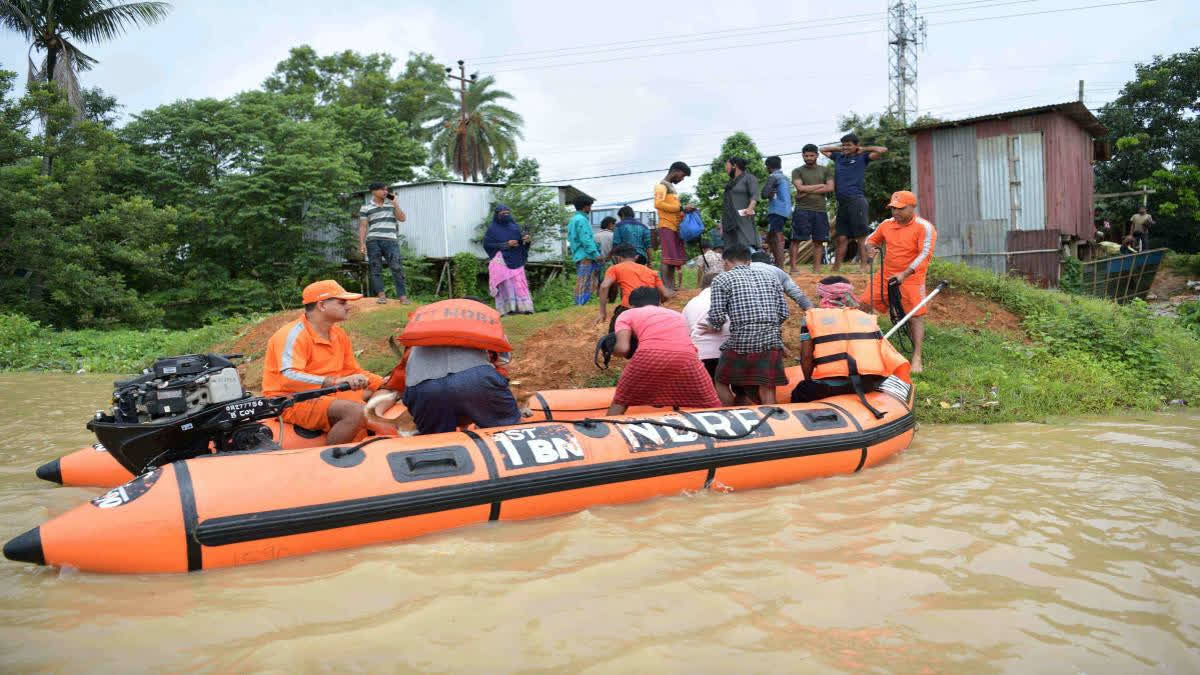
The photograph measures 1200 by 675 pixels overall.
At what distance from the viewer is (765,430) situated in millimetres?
5625

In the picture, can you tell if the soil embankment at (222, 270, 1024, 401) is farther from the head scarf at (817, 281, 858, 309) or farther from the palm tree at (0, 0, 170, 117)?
the palm tree at (0, 0, 170, 117)

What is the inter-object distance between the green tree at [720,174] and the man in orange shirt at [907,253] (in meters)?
15.3

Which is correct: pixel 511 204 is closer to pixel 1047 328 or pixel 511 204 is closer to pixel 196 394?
pixel 1047 328

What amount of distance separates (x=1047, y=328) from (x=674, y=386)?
211 inches

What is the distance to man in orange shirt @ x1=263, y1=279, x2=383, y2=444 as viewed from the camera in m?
5.35

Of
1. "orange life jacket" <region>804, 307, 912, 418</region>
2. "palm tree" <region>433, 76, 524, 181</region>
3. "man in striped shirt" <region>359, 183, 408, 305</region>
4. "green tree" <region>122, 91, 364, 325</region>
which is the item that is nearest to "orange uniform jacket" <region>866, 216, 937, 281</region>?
"orange life jacket" <region>804, 307, 912, 418</region>

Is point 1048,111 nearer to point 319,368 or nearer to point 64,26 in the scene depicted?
point 319,368

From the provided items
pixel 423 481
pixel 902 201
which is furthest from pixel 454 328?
pixel 902 201

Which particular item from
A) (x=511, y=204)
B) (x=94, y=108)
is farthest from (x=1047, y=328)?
(x=94, y=108)

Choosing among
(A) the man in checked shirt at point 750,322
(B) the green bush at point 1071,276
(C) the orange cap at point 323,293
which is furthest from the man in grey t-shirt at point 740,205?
(B) the green bush at point 1071,276

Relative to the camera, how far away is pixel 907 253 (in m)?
7.69

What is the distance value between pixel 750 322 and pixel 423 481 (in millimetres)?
2988

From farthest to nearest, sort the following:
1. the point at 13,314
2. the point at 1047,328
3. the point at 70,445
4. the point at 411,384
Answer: the point at 13,314 → the point at 1047,328 → the point at 70,445 → the point at 411,384

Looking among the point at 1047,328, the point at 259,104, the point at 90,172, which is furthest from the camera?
the point at 259,104
